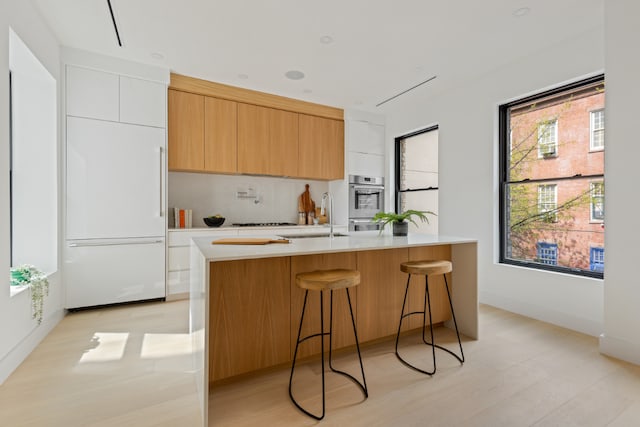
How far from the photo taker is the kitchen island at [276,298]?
1.72m

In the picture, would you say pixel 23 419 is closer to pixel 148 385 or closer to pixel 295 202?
pixel 148 385

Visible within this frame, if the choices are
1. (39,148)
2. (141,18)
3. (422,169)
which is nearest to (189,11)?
(141,18)

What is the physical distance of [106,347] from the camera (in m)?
2.44

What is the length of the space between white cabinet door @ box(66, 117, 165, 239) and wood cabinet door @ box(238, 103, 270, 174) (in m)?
0.97

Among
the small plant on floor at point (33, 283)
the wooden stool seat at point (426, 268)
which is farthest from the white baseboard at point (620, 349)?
the small plant on floor at point (33, 283)

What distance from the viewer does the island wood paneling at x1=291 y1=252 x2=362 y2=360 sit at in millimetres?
2119

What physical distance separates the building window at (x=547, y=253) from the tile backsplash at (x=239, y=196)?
305cm

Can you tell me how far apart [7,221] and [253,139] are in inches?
106

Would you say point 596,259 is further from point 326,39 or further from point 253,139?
point 253,139

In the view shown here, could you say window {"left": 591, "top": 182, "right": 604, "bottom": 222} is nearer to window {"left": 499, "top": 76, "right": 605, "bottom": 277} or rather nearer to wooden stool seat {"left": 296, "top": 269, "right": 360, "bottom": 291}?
window {"left": 499, "top": 76, "right": 605, "bottom": 277}

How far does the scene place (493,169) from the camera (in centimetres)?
351

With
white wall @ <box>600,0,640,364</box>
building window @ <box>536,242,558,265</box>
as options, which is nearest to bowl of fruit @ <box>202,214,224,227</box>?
building window @ <box>536,242,558,265</box>

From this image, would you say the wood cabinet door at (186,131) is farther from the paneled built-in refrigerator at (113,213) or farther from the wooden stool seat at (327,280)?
the wooden stool seat at (327,280)

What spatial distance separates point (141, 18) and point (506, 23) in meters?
3.04
